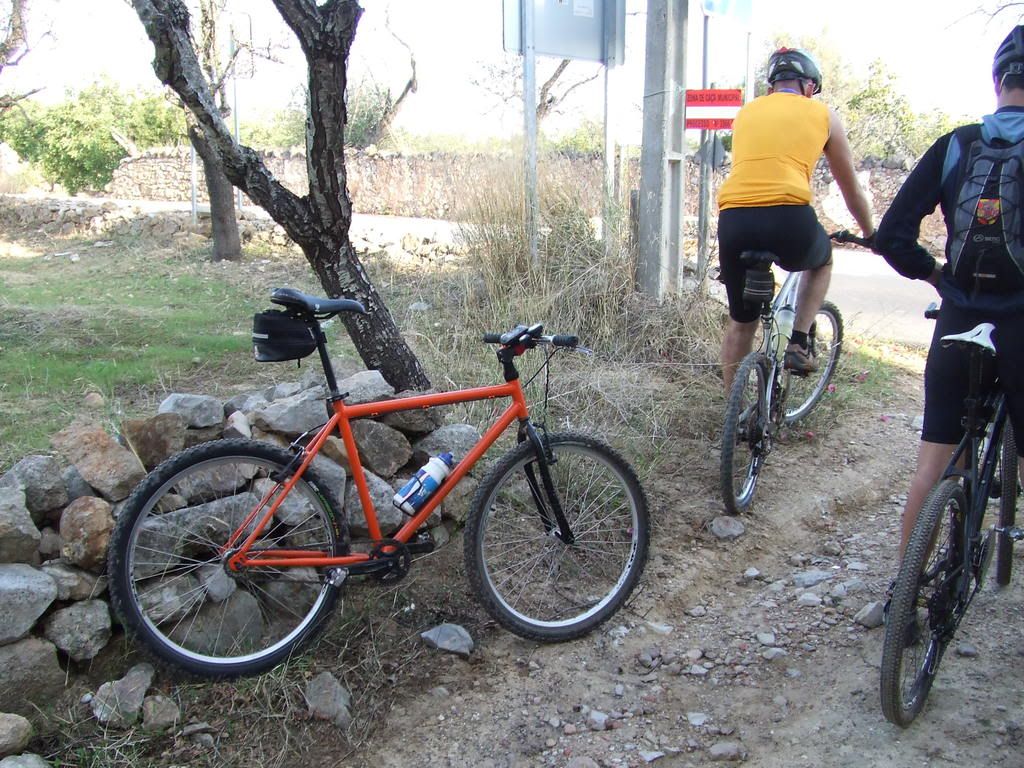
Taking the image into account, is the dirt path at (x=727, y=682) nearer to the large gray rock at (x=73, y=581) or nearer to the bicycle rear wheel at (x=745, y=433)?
the bicycle rear wheel at (x=745, y=433)

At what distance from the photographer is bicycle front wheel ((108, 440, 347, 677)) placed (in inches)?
107

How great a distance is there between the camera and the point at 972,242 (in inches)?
100

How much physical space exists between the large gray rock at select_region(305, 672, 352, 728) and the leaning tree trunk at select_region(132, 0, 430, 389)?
5.92 feet

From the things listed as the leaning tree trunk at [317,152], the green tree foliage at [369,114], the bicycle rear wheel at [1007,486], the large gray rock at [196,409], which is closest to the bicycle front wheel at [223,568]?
the large gray rock at [196,409]

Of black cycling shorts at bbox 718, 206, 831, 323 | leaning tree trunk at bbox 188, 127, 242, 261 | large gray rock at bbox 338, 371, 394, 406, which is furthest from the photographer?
leaning tree trunk at bbox 188, 127, 242, 261

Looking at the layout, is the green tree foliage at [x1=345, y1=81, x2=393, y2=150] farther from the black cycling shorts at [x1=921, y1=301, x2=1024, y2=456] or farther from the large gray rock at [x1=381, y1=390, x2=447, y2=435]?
the black cycling shorts at [x1=921, y1=301, x2=1024, y2=456]

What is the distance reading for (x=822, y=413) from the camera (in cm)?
526

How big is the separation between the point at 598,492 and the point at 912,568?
4.44 ft

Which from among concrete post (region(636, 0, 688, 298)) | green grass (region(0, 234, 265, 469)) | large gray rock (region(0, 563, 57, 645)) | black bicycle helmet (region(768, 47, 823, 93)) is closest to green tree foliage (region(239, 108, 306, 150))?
green grass (region(0, 234, 265, 469))

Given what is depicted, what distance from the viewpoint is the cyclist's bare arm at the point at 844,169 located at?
13.2ft

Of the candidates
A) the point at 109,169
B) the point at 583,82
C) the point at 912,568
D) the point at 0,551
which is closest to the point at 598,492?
the point at 912,568

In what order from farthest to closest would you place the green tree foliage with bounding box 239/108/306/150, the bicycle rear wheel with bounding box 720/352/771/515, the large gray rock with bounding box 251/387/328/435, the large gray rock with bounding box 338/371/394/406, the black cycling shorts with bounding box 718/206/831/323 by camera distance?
the green tree foliage with bounding box 239/108/306/150 → the black cycling shorts with bounding box 718/206/831/323 → the bicycle rear wheel with bounding box 720/352/771/515 → the large gray rock with bounding box 338/371/394/406 → the large gray rock with bounding box 251/387/328/435

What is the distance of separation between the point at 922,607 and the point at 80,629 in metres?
2.59

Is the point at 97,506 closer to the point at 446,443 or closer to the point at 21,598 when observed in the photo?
the point at 21,598
